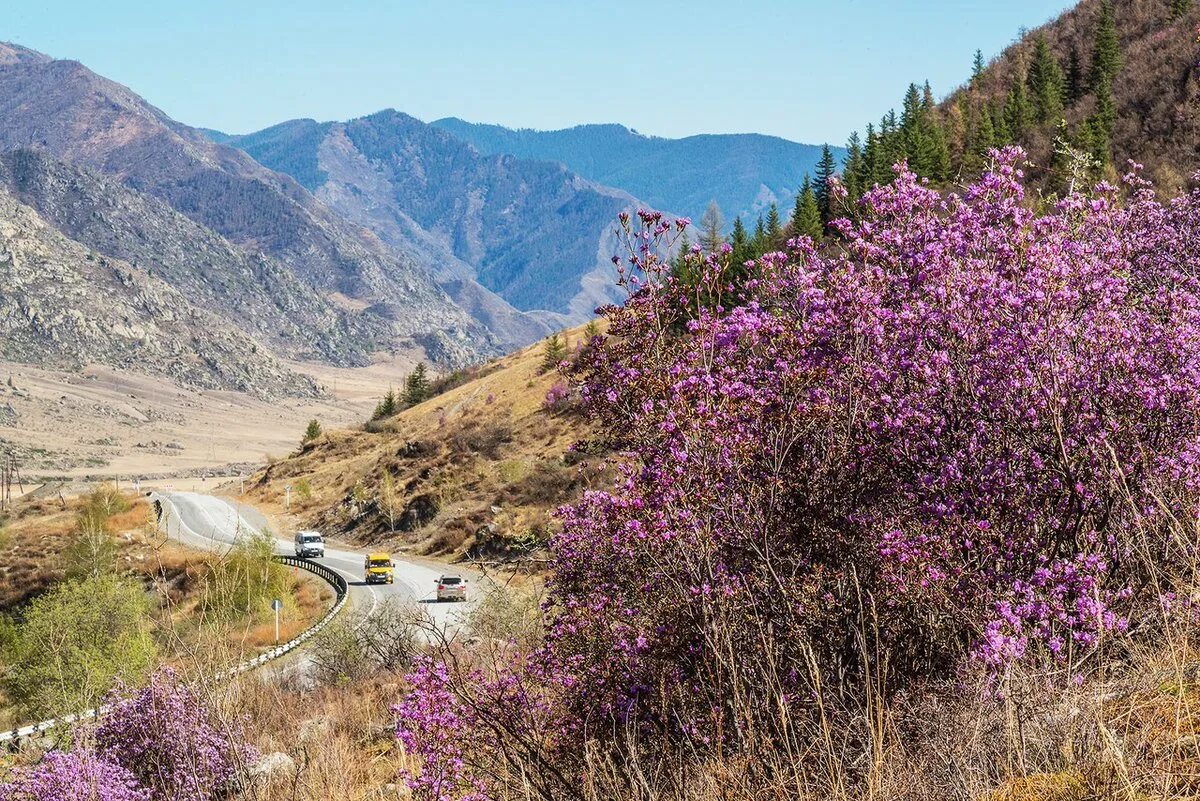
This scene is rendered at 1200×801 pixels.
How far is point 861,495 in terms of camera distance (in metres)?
6.79

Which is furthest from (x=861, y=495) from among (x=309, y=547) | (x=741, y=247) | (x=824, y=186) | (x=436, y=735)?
(x=824, y=186)

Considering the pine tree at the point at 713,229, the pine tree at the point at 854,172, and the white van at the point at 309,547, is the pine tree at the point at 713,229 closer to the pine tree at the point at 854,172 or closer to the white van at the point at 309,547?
the pine tree at the point at 854,172

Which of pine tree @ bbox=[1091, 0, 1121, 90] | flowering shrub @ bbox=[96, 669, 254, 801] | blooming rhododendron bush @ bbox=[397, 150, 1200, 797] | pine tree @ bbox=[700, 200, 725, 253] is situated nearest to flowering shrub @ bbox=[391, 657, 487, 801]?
blooming rhododendron bush @ bbox=[397, 150, 1200, 797]

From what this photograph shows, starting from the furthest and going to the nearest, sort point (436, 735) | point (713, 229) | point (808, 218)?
point (713, 229) < point (808, 218) < point (436, 735)

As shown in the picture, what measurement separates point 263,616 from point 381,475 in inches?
1148

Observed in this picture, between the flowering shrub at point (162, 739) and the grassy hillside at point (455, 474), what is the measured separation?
85.3 feet

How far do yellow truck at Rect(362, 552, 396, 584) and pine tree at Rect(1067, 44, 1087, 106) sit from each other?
4844 centimetres

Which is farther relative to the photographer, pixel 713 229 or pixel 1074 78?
pixel 713 229

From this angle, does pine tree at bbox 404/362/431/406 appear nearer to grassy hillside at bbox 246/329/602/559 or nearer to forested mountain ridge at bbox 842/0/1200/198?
grassy hillside at bbox 246/329/602/559

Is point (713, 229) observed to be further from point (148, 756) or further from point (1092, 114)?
point (148, 756)

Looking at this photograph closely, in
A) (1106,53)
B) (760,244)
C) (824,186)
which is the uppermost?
(1106,53)

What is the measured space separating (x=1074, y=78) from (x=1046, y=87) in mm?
8156

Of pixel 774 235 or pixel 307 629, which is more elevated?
pixel 774 235

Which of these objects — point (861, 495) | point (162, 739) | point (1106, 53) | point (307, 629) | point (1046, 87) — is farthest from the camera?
point (1106, 53)
